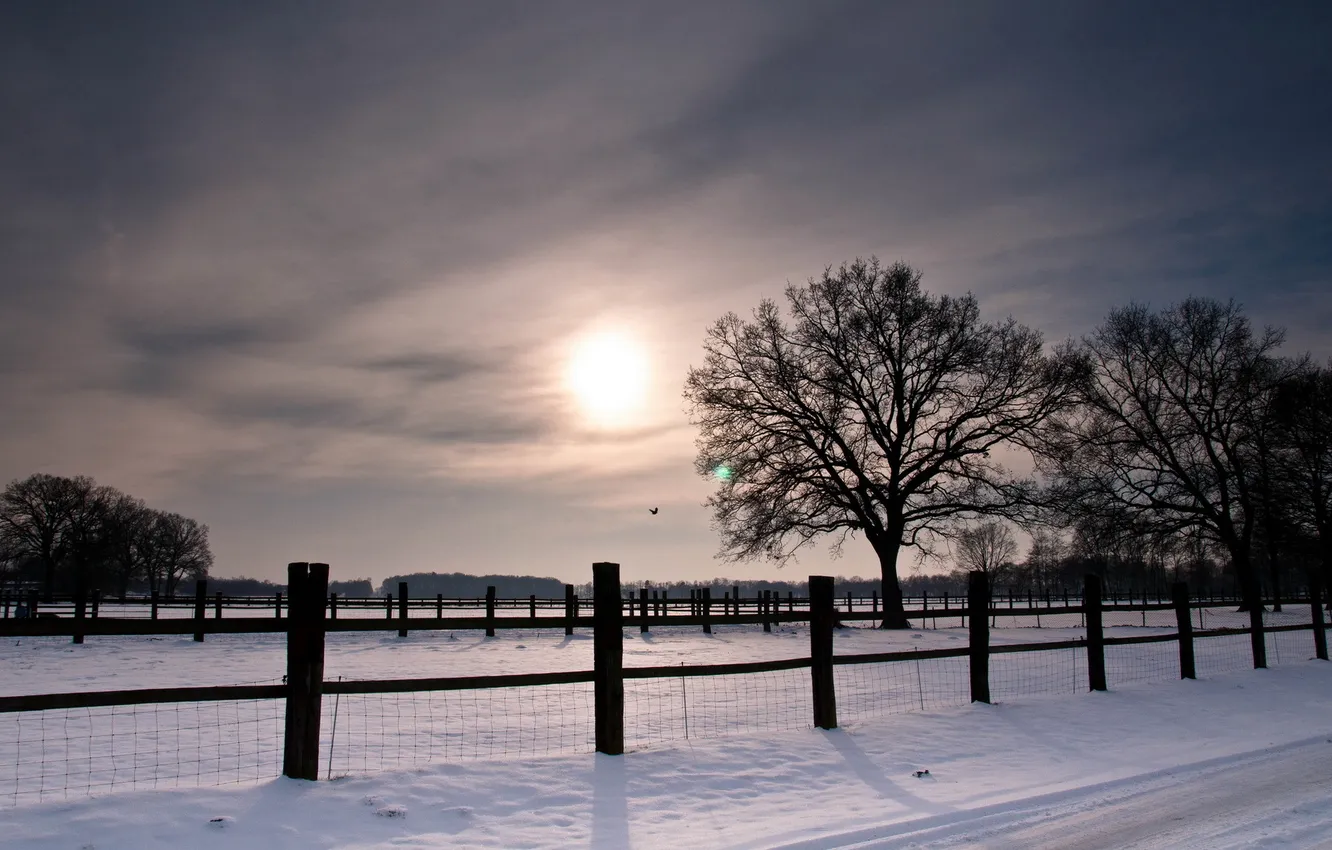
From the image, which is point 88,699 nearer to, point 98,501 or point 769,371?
point 769,371

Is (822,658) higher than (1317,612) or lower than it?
higher

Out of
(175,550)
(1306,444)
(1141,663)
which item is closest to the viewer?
(1141,663)

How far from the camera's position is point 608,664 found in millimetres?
8039

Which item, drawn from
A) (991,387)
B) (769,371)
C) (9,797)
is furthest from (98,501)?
(9,797)

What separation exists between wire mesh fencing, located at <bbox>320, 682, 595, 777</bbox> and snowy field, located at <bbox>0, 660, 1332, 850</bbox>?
2.93ft

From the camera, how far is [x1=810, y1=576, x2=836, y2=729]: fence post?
946 centimetres

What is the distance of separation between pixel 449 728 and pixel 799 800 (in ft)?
15.5

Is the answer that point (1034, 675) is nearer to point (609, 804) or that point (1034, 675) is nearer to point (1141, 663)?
point (1141, 663)

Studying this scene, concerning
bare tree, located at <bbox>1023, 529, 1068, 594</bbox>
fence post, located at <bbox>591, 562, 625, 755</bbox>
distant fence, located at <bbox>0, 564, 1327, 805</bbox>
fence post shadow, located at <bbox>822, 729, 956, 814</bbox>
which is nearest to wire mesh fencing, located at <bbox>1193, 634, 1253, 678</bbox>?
distant fence, located at <bbox>0, 564, 1327, 805</bbox>

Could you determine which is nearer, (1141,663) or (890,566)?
(1141,663)

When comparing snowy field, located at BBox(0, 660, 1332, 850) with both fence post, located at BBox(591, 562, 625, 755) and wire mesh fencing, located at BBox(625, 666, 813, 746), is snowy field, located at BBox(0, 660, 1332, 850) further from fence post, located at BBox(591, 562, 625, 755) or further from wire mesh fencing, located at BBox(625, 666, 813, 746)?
wire mesh fencing, located at BBox(625, 666, 813, 746)

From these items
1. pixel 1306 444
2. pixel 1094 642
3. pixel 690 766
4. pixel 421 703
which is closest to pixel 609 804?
pixel 690 766

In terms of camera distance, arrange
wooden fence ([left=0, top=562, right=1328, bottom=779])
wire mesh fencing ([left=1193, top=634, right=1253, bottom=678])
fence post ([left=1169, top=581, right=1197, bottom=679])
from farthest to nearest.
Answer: wire mesh fencing ([left=1193, top=634, right=1253, bottom=678]) → fence post ([left=1169, top=581, right=1197, bottom=679]) → wooden fence ([left=0, top=562, right=1328, bottom=779])

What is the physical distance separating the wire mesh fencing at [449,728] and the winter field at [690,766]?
0.06 m
